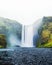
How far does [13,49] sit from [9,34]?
8.6 inches

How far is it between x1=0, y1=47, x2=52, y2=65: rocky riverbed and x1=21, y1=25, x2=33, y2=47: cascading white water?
70 millimetres

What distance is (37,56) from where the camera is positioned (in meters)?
2.00

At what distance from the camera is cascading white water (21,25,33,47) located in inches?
79.7

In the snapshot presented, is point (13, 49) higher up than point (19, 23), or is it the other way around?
point (19, 23)

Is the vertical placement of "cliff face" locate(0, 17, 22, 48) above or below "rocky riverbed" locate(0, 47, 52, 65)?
above

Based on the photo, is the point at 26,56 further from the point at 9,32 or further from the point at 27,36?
the point at 9,32

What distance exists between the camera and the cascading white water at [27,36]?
79.7 inches

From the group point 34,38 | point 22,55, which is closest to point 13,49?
point 22,55

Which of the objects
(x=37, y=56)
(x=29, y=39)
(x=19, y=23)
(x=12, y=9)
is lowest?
(x=37, y=56)

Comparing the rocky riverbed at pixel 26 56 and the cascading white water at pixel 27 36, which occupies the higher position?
the cascading white water at pixel 27 36

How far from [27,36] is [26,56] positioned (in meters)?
0.28

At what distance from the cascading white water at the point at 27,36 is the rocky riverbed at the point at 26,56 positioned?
0.07 metres

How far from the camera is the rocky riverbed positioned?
198 centimetres

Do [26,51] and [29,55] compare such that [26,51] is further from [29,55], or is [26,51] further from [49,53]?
[49,53]
